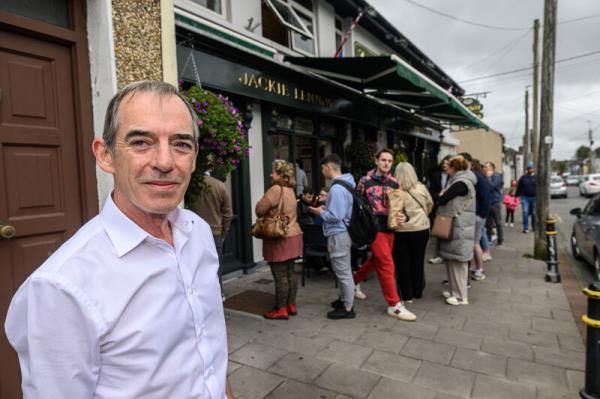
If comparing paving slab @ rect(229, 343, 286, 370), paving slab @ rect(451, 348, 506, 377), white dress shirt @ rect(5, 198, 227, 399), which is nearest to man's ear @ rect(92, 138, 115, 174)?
white dress shirt @ rect(5, 198, 227, 399)

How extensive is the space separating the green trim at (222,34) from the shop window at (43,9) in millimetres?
2206

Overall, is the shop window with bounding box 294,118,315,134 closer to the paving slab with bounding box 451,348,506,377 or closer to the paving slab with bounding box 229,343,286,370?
the paving slab with bounding box 229,343,286,370

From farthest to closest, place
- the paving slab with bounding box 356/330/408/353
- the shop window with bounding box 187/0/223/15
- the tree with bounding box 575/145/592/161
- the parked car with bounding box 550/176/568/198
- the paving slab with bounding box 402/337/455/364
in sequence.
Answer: the tree with bounding box 575/145/592/161 < the parked car with bounding box 550/176/568/198 < the shop window with bounding box 187/0/223/15 < the paving slab with bounding box 356/330/408/353 < the paving slab with bounding box 402/337/455/364

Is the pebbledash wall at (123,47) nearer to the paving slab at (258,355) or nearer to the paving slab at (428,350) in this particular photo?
the paving slab at (258,355)

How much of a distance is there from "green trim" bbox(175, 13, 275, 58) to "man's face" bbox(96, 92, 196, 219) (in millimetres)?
4299

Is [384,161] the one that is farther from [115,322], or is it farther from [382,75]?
[115,322]

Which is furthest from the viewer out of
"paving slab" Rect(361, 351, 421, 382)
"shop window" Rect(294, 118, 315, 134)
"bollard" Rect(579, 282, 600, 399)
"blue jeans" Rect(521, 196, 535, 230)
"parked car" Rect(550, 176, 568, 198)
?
"parked car" Rect(550, 176, 568, 198)

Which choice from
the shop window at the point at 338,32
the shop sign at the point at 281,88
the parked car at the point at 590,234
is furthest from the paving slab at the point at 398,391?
the shop window at the point at 338,32

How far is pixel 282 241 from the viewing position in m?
4.30

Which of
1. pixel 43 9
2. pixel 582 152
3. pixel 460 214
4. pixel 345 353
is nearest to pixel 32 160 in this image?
pixel 43 9

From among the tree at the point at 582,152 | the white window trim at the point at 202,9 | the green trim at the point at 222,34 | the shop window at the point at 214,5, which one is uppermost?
the tree at the point at 582,152

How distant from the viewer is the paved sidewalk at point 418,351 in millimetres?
2973

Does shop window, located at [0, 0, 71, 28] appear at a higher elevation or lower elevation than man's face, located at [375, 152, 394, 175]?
higher

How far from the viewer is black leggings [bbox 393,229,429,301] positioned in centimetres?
469
